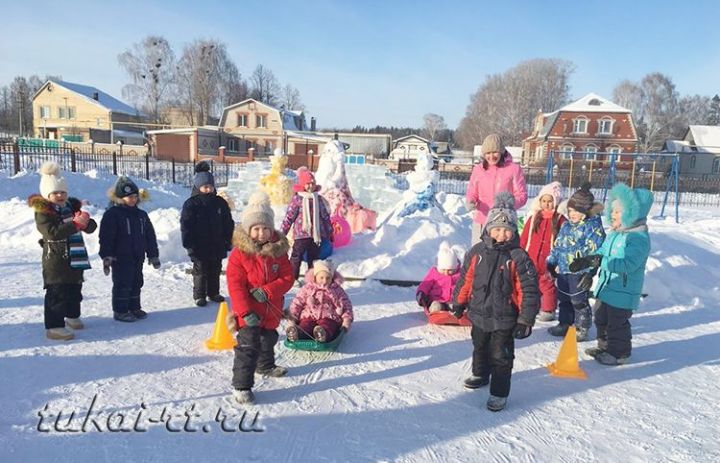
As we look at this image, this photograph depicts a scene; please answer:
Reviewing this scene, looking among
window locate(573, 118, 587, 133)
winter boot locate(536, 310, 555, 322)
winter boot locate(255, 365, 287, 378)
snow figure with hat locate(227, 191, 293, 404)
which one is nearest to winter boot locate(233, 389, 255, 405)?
snow figure with hat locate(227, 191, 293, 404)

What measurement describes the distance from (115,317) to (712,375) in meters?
5.95

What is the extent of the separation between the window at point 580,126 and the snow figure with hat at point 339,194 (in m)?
40.9

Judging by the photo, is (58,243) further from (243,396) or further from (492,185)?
(492,185)

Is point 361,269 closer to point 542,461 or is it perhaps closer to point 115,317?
point 115,317

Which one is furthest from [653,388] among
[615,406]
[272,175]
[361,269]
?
[272,175]

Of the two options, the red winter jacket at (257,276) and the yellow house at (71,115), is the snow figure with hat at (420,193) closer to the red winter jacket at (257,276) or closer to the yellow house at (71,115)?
the red winter jacket at (257,276)

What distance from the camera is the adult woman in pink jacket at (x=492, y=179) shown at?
5.40 m

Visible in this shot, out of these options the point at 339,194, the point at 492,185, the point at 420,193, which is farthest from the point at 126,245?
the point at 420,193

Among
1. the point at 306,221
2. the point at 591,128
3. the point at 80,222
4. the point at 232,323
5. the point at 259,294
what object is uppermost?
the point at 591,128

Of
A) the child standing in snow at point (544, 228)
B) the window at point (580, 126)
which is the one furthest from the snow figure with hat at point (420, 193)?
the window at point (580, 126)

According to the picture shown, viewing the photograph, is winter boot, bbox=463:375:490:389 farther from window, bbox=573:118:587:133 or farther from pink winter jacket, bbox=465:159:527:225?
window, bbox=573:118:587:133

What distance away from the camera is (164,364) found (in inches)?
160

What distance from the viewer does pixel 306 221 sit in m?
6.22

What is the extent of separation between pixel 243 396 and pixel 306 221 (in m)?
3.11
